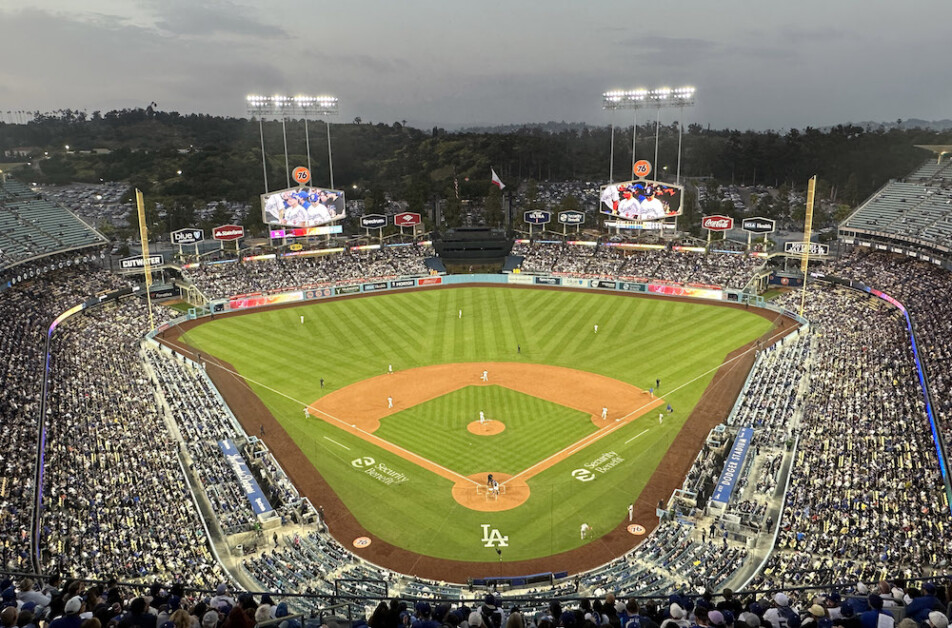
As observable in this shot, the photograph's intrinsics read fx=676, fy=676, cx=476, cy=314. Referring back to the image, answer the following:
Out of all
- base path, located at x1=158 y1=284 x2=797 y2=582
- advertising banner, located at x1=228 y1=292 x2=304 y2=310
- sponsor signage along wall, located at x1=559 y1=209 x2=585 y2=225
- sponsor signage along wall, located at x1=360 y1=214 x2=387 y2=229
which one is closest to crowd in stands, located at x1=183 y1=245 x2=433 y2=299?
advertising banner, located at x1=228 y1=292 x2=304 y2=310

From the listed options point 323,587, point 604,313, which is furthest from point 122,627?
point 604,313

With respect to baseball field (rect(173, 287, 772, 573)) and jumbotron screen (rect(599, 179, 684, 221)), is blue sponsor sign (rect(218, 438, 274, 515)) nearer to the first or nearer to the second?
baseball field (rect(173, 287, 772, 573))

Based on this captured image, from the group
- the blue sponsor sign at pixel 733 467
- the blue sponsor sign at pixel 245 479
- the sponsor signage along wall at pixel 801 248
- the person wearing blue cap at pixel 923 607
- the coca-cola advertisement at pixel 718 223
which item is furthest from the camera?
the coca-cola advertisement at pixel 718 223

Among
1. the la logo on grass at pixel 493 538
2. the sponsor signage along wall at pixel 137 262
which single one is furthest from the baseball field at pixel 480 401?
the sponsor signage along wall at pixel 137 262

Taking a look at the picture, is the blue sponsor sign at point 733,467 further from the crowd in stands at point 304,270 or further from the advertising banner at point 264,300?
the crowd in stands at point 304,270

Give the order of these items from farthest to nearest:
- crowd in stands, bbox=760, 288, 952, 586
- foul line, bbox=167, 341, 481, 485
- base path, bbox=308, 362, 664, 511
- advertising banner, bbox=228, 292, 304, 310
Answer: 1. advertising banner, bbox=228, 292, 304, 310
2. base path, bbox=308, 362, 664, 511
3. foul line, bbox=167, 341, 481, 485
4. crowd in stands, bbox=760, 288, 952, 586

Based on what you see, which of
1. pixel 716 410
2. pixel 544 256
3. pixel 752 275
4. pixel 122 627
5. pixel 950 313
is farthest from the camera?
pixel 544 256

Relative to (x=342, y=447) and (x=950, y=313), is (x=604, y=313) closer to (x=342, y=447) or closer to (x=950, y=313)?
(x=950, y=313)
